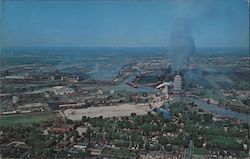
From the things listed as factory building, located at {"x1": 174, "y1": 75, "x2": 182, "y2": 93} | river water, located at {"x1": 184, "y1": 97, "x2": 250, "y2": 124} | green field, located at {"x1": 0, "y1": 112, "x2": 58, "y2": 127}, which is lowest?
green field, located at {"x1": 0, "y1": 112, "x2": 58, "y2": 127}

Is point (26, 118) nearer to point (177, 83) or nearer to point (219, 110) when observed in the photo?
point (177, 83)

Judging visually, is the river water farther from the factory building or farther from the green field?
the green field

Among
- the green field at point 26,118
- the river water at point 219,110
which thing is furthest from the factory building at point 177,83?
the green field at point 26,118

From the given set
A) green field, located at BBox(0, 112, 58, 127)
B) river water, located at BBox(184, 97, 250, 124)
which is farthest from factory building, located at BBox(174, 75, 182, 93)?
green field, located at BBox(0, 112, 58, 127)

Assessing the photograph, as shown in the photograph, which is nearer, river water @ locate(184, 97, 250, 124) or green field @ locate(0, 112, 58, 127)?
river water @ locate(184, 97, 250, 124)

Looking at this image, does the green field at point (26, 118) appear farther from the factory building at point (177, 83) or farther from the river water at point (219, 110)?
the river water at point (219, 110)

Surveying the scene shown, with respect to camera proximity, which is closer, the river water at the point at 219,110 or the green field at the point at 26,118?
the river water at the point at 219,110

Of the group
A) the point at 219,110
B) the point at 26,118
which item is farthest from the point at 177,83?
the point at 26,118

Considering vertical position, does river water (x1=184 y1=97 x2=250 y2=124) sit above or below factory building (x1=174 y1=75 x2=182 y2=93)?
below

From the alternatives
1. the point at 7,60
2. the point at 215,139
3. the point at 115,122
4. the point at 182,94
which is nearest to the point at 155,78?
the point at 182,94
